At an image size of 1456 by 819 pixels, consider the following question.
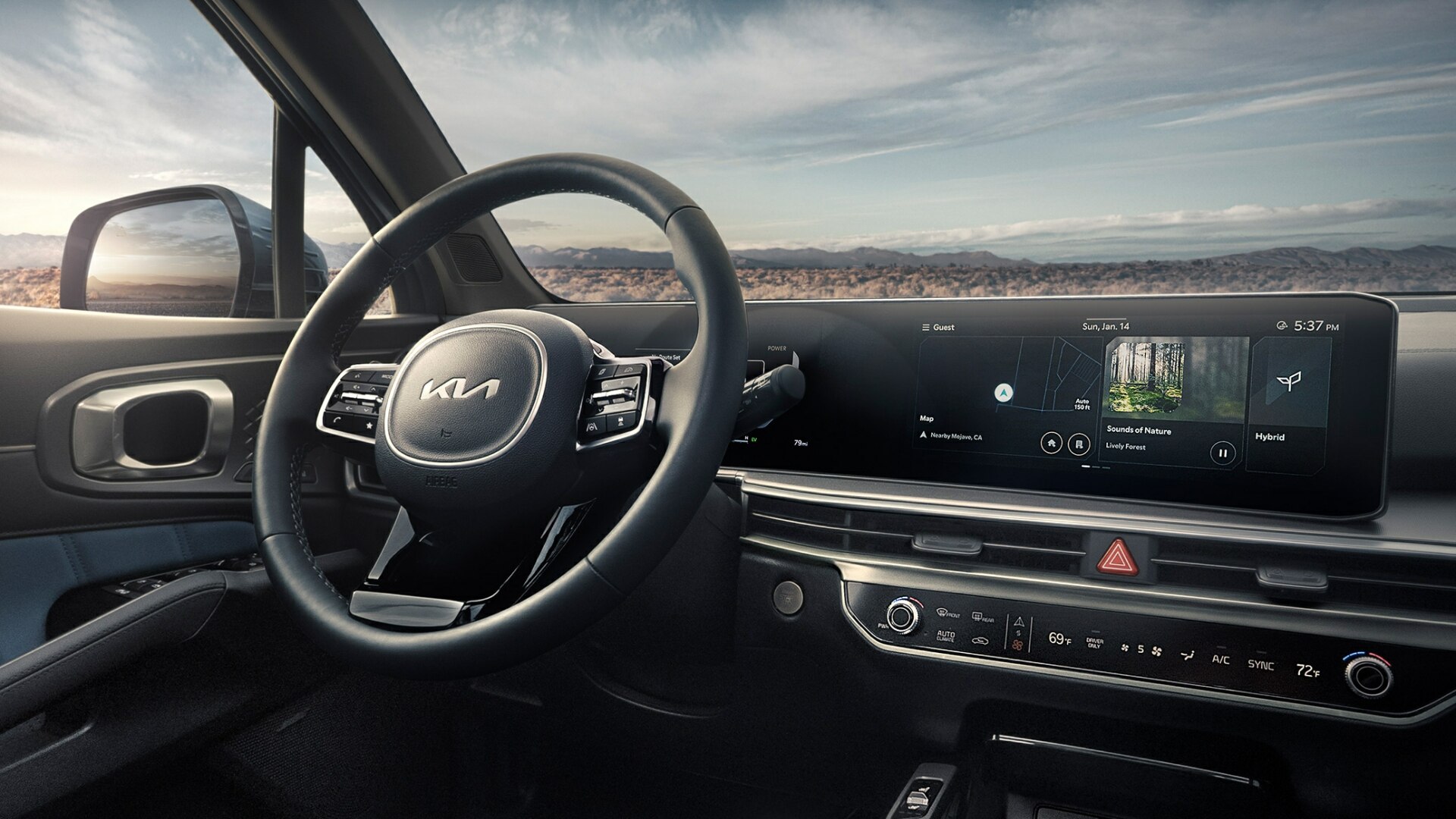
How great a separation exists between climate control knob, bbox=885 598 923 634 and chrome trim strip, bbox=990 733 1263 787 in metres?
0.28

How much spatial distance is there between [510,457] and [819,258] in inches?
40.4

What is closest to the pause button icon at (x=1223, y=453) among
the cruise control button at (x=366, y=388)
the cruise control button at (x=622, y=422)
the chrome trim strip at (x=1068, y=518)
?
the chrome trim strip at (x=1068, y=518)

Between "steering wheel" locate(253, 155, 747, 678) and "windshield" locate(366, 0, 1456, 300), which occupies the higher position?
"windshield" locate(366, 0, 1456, 300)

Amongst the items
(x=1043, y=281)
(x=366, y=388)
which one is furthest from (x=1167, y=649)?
(x=366, y=388)

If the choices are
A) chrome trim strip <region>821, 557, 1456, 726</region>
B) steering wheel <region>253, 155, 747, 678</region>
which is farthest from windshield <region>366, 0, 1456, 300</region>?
chrome trim strip <region>821, 557, 1456, 726</region>

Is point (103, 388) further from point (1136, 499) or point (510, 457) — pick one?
point (1136, 499)

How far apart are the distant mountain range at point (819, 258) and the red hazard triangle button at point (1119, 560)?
2.00ft

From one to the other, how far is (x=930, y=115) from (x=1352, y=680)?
1.30m

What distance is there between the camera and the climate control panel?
3.63ft

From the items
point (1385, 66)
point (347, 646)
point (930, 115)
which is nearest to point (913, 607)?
point (347, 646)

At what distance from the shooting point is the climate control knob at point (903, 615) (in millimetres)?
1354

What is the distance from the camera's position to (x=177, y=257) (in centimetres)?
184

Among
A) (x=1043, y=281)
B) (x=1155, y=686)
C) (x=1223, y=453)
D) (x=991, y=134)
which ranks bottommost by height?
(x=1155, y=686)

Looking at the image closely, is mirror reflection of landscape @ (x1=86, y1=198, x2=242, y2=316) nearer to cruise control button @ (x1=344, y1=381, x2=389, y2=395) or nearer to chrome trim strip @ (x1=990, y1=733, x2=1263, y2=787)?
cruise control button @ (x1=344, y1=381, x2=389, y2=395)
